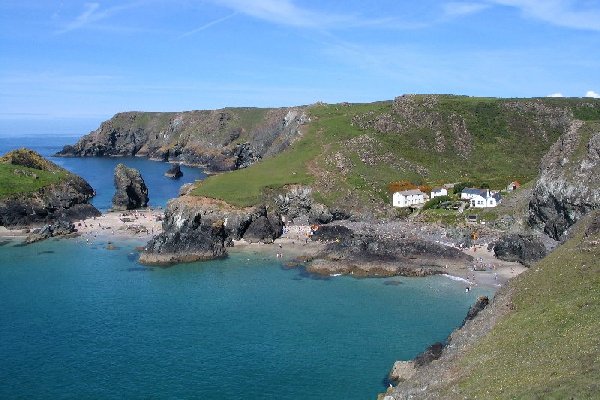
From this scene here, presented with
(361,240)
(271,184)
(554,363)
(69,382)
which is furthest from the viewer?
(271,184)

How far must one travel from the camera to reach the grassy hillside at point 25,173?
369 ft

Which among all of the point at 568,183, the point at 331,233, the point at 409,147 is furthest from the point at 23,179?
the point at 568,183

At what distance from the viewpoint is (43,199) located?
11256cm

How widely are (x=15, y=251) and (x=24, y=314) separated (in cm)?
3358

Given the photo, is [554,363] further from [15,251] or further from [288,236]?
[15,251]

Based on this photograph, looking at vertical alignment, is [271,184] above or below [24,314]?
above

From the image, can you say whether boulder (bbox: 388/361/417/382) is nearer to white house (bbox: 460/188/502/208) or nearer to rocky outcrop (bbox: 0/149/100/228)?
white house (bbox: 460/188/502/208)

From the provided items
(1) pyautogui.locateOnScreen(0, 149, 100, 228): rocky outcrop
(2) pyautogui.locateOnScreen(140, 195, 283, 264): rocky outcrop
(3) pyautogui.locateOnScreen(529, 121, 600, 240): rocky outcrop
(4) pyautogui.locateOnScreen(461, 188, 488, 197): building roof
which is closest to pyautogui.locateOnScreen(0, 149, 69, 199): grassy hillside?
(1) pyautogui.locateOnScreen(0, 149, 100, 228): rocky outcrop

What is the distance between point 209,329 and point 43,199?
237 feet

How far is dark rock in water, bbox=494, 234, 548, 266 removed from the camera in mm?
74750

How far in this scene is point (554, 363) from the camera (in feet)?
93.2

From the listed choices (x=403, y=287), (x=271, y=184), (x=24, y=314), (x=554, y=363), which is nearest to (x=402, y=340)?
(x=403, y=287)

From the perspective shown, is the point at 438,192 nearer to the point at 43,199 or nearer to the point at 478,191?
the point at 478,191

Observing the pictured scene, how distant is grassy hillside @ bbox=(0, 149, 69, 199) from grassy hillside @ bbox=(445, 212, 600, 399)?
9960 cm
